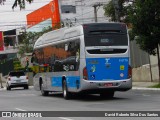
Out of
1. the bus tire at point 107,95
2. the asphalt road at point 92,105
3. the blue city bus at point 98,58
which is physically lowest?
the bus tire at point 107,95

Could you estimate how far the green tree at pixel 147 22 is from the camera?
95.5 ft

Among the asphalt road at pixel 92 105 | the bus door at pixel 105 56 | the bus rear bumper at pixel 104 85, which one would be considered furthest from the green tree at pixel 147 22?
the bus rear bumper at pixel 104 85

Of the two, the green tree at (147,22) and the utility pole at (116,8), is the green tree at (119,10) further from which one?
the green tree at (147,22)

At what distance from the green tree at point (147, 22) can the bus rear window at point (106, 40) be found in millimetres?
6398

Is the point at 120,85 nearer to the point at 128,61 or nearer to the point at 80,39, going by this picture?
the point at 128,61

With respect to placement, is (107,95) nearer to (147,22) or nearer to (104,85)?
(104,85)

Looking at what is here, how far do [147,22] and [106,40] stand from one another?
288 inches

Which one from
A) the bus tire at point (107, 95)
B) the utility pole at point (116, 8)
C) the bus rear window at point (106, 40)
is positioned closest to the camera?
the bus rear window at point (106, 40)

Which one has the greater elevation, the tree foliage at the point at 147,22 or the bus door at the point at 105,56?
the tree foliage at the point at 147,22

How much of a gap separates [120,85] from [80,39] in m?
2.78

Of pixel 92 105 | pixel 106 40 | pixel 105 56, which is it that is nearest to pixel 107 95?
pixel 105 56

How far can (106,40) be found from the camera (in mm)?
22844

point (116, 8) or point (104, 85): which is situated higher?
point (116, 8)

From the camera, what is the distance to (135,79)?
38500 mm
